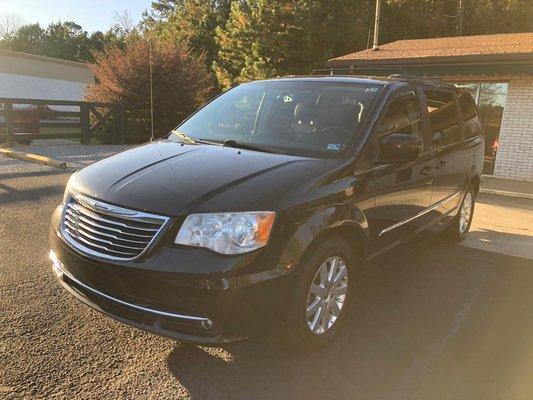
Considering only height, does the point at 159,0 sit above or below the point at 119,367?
above

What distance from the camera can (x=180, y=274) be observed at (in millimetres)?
2723

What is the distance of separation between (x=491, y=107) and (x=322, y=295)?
33.5 ft

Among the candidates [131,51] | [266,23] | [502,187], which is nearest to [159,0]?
[266,23]

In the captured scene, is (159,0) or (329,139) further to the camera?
(159,0)

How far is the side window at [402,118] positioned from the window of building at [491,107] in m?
8.01

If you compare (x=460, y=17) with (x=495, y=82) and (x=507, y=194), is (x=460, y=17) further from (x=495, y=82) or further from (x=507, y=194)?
(x=507, y=194)

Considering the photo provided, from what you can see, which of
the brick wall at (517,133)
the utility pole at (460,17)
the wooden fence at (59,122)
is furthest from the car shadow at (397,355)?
Result: the utility pole at (460,17)

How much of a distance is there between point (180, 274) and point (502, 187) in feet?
30.9

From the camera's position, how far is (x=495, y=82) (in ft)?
37.8

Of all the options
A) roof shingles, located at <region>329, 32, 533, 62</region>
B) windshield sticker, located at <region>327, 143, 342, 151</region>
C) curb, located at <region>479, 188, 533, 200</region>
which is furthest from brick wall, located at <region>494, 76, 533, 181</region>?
windshield sticker, located at <region>327, 143, 342, 151</region>

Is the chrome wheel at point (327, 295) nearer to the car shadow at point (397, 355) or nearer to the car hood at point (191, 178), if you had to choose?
the car shadow at point (397, 355)

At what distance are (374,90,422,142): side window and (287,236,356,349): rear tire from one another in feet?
3.49

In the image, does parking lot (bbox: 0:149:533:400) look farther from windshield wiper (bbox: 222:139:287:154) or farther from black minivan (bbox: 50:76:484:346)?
windshield wiper (bbox: 222:139:287:154)

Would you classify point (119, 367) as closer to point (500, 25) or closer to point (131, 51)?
point (131, 51)
